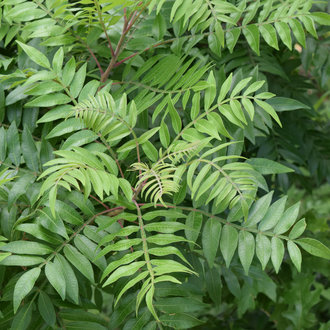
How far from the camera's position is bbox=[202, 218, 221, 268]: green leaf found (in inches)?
40.2

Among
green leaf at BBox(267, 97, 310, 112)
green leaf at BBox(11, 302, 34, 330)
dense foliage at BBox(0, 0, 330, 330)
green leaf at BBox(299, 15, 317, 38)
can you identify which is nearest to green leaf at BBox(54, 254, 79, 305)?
dense foliage at BBox(0, 0, 330, 330)

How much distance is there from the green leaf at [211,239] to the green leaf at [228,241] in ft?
0.04

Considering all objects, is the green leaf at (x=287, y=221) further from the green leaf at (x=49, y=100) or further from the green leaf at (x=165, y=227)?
the green leaf at (x=49, y=100)

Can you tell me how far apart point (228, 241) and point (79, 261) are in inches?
12.3

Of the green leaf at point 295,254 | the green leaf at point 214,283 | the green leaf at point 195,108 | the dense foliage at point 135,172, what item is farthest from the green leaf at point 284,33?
the green leaf at point 214,283

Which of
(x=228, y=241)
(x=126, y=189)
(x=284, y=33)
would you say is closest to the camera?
(x=126, y=189)

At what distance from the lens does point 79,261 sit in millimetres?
959

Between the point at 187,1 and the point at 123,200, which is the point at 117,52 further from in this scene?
the point at 123,200

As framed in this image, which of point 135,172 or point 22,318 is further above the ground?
point 135,172

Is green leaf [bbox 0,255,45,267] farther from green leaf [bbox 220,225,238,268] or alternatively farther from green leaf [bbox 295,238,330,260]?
green leaf [bbox 295,238,330,260]

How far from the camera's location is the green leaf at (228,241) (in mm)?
989

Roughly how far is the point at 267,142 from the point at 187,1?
62cm

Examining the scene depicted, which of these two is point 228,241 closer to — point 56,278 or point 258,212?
point 258,212

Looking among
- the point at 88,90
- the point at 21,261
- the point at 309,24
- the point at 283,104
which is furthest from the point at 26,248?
the point at 309,24
